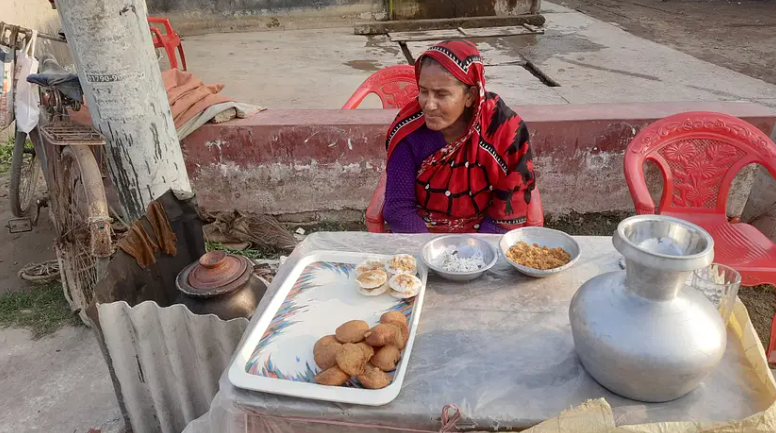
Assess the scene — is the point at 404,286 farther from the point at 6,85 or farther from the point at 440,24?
the point at 440,24

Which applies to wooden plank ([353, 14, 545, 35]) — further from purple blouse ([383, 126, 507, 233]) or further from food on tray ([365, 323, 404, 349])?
food on tray ([365, 323, 404, 349])

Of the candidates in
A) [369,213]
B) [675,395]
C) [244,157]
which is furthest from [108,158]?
[675,395]

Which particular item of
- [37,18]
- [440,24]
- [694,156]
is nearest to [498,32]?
[440,24]

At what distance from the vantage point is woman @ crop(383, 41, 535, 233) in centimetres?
229

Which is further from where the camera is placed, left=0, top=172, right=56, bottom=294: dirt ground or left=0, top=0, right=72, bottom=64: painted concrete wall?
left=0, top=0, right=72, bottom=64: painted concrete wall

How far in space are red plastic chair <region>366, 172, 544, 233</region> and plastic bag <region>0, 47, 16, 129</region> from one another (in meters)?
2.49

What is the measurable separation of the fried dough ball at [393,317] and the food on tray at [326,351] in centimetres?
15

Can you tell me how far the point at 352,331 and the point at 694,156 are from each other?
2381mm

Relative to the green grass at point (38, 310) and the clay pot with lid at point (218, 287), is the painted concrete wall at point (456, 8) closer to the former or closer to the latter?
the green grass at point (38, 310)

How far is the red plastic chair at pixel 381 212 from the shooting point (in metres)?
2.51

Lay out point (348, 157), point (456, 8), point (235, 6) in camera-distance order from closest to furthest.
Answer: point (348, 157) < point (235, 6) < point (456, 8)

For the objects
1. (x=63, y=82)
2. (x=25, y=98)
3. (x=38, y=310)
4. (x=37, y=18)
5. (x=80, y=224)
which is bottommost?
(x=38, y=310)

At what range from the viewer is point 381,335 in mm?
1310

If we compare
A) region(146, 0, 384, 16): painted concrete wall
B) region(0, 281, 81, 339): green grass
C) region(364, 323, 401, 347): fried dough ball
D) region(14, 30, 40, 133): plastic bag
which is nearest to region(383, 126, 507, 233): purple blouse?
region(364, 323, 401, 347): fried dough ball
